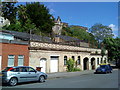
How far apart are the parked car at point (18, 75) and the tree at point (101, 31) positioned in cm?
5122

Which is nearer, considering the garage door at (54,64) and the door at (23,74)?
the door at (23,74)

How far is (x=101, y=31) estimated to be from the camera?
63656 mm

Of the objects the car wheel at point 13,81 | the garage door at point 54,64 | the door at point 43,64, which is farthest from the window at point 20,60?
the car wheel at point 13,81

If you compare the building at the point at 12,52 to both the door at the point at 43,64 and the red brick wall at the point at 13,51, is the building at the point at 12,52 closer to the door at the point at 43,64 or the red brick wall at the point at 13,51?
the red brick wall at the point at 13,51

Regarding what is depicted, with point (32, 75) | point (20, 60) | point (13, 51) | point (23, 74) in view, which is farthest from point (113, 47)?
point (23, 74)

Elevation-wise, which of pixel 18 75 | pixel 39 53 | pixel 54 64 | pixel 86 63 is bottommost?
pixel 18 75

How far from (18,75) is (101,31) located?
54.0m

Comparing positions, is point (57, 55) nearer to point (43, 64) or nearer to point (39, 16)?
point (43, 64)

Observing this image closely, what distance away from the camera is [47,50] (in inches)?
976

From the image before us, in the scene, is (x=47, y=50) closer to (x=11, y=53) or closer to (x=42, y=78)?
(x=11, y=53)

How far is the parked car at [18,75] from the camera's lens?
13.3 m

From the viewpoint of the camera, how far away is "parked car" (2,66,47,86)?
13312 millimetres

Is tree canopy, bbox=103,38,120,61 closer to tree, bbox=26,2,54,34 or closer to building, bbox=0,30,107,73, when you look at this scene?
building, bbox=0,30,107,73

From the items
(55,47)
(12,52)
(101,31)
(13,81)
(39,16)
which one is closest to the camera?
(13,81)
